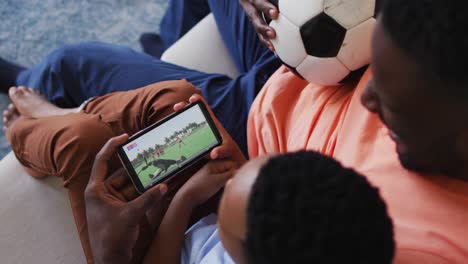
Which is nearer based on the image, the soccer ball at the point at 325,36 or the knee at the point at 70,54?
the soccer ball at the point at 325,36

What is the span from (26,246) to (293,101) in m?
0.63

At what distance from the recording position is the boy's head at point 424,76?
46 centimetres

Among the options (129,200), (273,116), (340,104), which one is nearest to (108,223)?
(129,200)

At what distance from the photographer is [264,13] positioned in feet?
2.72

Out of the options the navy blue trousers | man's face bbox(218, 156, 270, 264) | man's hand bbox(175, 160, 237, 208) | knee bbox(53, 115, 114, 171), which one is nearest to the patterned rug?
the navy blue trousers

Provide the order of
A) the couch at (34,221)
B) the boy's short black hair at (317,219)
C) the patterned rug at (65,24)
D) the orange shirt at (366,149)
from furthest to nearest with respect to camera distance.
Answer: the patterned rug at (65,24)
the couch at (34,221)
the orange shirt at (366,149)
the boy's short black hair at (317,219)

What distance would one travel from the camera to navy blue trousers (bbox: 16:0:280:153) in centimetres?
100

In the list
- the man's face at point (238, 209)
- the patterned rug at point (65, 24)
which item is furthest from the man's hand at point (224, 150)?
the patterned rug at point (65, 24)

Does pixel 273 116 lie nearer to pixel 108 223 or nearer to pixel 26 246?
pixel 108 223

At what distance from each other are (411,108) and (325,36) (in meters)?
0.26

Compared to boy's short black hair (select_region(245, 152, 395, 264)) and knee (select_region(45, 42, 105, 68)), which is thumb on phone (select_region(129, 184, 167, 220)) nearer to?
boy's short black hair (select_region(245, 152, 395, 264))

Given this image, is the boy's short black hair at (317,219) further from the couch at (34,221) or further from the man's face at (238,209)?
the couch at (34,221)

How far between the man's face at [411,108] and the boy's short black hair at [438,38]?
11 mm

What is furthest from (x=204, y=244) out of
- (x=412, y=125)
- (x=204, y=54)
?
(x=204, y=54)
